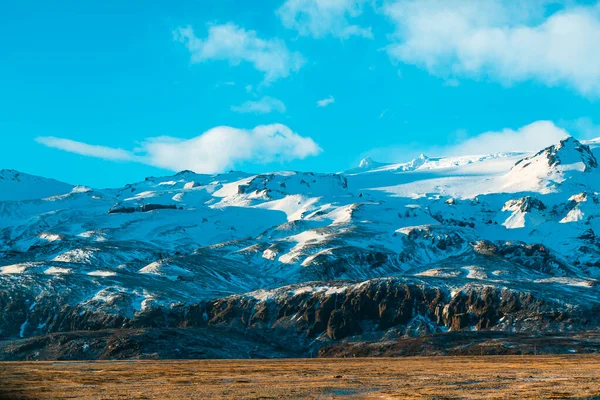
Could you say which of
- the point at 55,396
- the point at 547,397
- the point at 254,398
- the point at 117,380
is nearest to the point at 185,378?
the point at 117,380

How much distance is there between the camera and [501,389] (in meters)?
74.4

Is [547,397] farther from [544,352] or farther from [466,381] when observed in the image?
[544,352]

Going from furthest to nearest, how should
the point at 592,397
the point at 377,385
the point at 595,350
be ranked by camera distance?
the point at 595,350, the point at 377,385, the point at 592,397

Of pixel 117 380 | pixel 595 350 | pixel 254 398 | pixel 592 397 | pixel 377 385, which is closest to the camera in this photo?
pixel 592 397

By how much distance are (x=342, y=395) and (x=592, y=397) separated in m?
22.3

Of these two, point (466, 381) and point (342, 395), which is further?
point (466, 381)

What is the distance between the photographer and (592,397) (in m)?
64.4

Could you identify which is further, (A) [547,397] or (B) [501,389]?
(B) [501,389]

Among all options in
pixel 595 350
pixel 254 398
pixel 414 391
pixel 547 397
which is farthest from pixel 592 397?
pixel 595 350

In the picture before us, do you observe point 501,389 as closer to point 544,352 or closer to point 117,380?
point 117,380

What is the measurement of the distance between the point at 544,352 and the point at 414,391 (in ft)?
429

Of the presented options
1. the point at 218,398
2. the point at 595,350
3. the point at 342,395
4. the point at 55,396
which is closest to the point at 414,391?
the point at 342,395

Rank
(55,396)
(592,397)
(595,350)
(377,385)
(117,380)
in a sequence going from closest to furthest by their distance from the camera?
(592,397) < (55,396) < (377,385) < (117,380) < (595,350)

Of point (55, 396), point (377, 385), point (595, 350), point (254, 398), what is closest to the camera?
point (254, 398)
